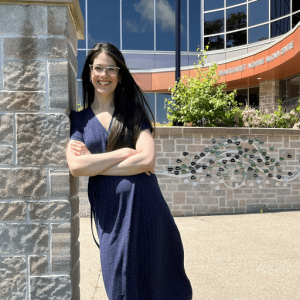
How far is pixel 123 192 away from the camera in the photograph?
2.04 m

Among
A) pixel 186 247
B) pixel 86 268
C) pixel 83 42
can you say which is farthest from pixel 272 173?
pixel 83 42

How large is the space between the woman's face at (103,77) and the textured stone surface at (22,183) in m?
0.64

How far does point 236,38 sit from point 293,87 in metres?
4.06

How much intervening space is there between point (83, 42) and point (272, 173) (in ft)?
39.3

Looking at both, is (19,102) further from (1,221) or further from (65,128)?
(1,221)

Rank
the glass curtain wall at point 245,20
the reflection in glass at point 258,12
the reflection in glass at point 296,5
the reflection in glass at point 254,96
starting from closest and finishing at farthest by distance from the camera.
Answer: the reflection in glass at point 296,5 → the glass curtain wall at point 245,20 → the reflection in glass at point 258,12 → the reflection in glass at point 254,96

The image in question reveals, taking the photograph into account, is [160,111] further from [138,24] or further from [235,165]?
[235,165]

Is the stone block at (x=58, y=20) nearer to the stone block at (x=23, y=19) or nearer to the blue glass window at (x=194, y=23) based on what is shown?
the stone block at (x=23, y=19)

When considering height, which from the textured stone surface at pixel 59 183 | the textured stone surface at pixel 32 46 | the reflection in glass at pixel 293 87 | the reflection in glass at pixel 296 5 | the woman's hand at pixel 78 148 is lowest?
the textured stone surface at pixel 59 183

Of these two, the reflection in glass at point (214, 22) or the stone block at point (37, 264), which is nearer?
the stone block at point (37, 264)

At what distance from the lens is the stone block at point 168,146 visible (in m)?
7.36

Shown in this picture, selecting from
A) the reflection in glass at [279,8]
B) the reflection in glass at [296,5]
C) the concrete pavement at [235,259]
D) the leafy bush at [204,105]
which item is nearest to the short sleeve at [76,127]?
the concrete pavement at [235,259]

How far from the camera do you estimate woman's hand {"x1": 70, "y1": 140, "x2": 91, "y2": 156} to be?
2.07 meters

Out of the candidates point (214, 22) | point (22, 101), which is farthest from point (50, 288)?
point (214, 22)
